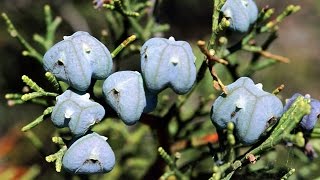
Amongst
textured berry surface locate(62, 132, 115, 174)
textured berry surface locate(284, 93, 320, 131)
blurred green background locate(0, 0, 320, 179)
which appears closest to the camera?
textured berry surface locate(62, 132, 115, 174)

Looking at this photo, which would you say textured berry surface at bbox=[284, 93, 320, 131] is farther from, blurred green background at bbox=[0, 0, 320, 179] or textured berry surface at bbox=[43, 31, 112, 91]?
blurred green background at bbox=[0, 0, 320, 179]

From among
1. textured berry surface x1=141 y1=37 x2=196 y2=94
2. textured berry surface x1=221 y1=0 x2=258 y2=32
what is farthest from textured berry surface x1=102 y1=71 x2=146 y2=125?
textured berry surface x1=221 y1=0 x2=258 y2=32

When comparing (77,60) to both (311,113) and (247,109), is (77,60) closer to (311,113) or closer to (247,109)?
(247,109)

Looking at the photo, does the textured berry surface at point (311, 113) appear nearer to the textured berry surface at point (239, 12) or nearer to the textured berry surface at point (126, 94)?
the textured berry surface at point (239, 12)

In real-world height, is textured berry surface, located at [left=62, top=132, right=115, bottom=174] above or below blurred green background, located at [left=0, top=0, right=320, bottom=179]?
above

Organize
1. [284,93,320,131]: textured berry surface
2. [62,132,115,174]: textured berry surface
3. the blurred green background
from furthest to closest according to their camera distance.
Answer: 1. the blurred green background
2. [284,93,320,131]: textured berry surface
3. [62,132,115,174]: textured berry surface

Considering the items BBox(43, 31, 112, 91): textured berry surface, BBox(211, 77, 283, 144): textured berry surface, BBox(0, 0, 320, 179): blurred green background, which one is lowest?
BBox(0, 0, 320, 179): blurred green background

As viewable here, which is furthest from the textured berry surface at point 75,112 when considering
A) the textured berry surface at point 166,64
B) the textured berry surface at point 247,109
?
the textured berry surface at point 247,109
